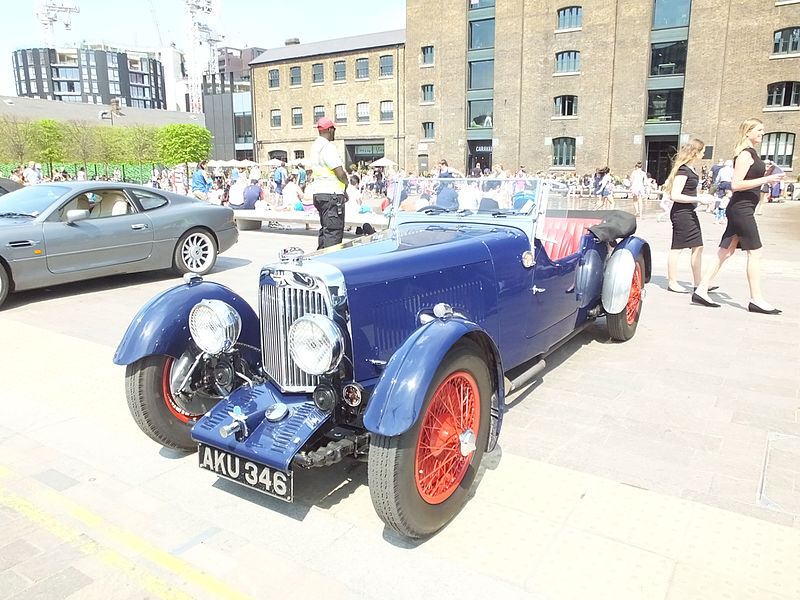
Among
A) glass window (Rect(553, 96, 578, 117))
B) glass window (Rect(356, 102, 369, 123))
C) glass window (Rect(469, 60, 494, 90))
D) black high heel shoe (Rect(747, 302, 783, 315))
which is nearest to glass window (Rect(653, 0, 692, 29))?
glass window (Rect(553, 96, 578, 117))

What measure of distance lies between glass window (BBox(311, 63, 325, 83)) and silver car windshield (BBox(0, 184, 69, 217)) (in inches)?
1741

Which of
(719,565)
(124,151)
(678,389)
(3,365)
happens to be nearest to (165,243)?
(3,365)

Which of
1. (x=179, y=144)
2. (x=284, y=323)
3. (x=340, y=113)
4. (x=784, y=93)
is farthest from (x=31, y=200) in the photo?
(x=179, y=144)

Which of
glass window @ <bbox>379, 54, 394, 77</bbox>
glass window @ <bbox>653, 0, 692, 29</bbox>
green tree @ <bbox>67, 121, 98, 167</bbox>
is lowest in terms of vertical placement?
green tree @ <bbox>67, 121, 98, 167</bbox>

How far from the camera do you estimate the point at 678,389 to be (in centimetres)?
465

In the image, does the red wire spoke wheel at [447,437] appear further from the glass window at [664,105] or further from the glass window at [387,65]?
the glass window at [387,65]

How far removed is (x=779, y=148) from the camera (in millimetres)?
32750

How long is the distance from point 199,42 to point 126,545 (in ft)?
528

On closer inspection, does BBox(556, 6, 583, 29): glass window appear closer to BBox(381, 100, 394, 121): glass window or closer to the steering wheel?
BBox(381, 100, 394, 121): glass window

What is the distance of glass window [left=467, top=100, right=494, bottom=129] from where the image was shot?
4119 centimetres

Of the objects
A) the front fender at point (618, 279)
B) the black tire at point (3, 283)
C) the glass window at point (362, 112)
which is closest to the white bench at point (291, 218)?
the black tire at point (3, 283)

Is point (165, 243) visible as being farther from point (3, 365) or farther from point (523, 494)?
point (523, 494)

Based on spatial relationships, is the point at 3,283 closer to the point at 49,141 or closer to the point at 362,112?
the point at 362,112

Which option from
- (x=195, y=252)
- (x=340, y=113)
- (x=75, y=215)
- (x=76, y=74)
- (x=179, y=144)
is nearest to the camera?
(x=75, y=215)
